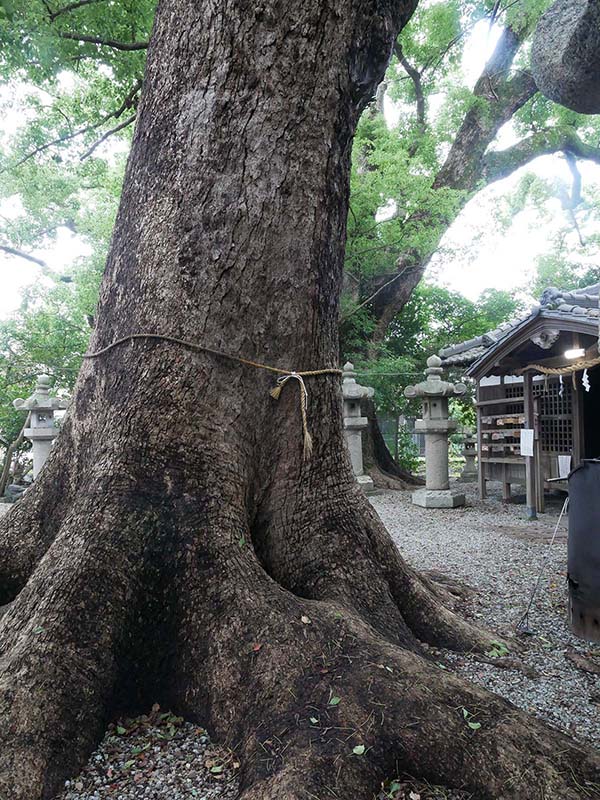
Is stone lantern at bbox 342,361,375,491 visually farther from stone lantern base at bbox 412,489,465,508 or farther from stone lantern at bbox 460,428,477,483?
stone lantern at bbox 460,428,477,483

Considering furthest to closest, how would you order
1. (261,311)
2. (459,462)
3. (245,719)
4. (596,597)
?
(459,462) < (596,597) < (261,311) < (245,719)

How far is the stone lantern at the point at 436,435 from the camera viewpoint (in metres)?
9.93

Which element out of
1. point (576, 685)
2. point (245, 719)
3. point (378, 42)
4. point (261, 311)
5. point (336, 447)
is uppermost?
point (378, 42)

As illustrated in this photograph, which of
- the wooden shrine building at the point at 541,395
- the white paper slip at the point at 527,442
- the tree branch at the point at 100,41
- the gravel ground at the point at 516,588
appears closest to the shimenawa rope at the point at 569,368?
the wooden shrine building at the point at 541,395

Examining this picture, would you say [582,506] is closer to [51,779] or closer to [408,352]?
[51,779]

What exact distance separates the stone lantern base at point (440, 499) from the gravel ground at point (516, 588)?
8.0 inches

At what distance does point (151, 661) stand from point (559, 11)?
3.74 metres

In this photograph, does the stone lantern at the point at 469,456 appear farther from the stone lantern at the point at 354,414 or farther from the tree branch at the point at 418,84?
the tree branch at the point at 418,84

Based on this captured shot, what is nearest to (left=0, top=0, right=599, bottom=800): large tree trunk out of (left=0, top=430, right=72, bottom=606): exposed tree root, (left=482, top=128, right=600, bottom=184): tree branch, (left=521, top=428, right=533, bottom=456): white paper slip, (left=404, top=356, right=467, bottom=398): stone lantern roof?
(left=0, top=430, right=72, bottom=606): exposed tree root

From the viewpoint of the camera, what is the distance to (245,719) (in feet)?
6.69

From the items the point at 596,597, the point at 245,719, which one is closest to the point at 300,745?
the point at 245,719

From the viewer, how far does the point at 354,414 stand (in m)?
11.0

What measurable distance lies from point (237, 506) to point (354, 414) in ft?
28.4

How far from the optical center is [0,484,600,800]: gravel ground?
74.6 inches
